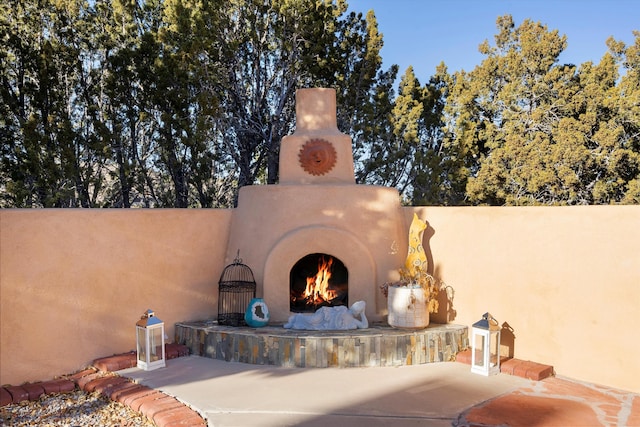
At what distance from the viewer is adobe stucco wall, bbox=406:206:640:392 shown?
5.76m

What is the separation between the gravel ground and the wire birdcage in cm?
239

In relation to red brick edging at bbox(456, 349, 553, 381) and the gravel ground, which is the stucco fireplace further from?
the gravel ground

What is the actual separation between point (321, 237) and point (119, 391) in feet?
12.0

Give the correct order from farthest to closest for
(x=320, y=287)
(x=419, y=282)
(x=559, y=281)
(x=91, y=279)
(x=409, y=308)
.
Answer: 1. (x=320, y=287)
2. (x=419, y=282)
3. (x=409, y=308)
4. (x=91, y=279)
5. (x=559, y=281)

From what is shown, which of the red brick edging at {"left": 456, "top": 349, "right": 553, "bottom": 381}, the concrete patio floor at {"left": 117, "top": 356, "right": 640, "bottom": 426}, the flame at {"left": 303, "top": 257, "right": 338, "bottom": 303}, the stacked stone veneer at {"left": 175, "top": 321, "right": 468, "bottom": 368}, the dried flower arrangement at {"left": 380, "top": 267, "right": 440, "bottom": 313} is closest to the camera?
the concrete patio floor at {"left": 117, "top": 356, "right": 640, "bottom": 426}

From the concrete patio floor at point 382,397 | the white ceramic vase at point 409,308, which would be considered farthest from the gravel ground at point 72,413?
the white ceramic vase at point 409,308

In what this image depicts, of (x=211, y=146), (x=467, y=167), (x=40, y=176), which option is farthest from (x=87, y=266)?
(x=467, y=167)

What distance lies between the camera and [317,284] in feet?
27.1

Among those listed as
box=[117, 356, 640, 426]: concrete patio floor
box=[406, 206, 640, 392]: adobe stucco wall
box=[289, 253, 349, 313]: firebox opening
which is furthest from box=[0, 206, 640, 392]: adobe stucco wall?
box=[289, 253, 349, 313]: firebox opening

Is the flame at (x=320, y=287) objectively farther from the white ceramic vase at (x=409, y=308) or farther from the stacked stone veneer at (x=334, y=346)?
the white ceramic vase at (x=409, y=308)

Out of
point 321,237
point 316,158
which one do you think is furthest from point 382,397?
point 316,158

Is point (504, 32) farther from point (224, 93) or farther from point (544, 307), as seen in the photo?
point (544, 307)

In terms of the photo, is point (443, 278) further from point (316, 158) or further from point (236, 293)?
point (236, 293)

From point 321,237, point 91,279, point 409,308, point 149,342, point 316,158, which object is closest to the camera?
point 149,342
